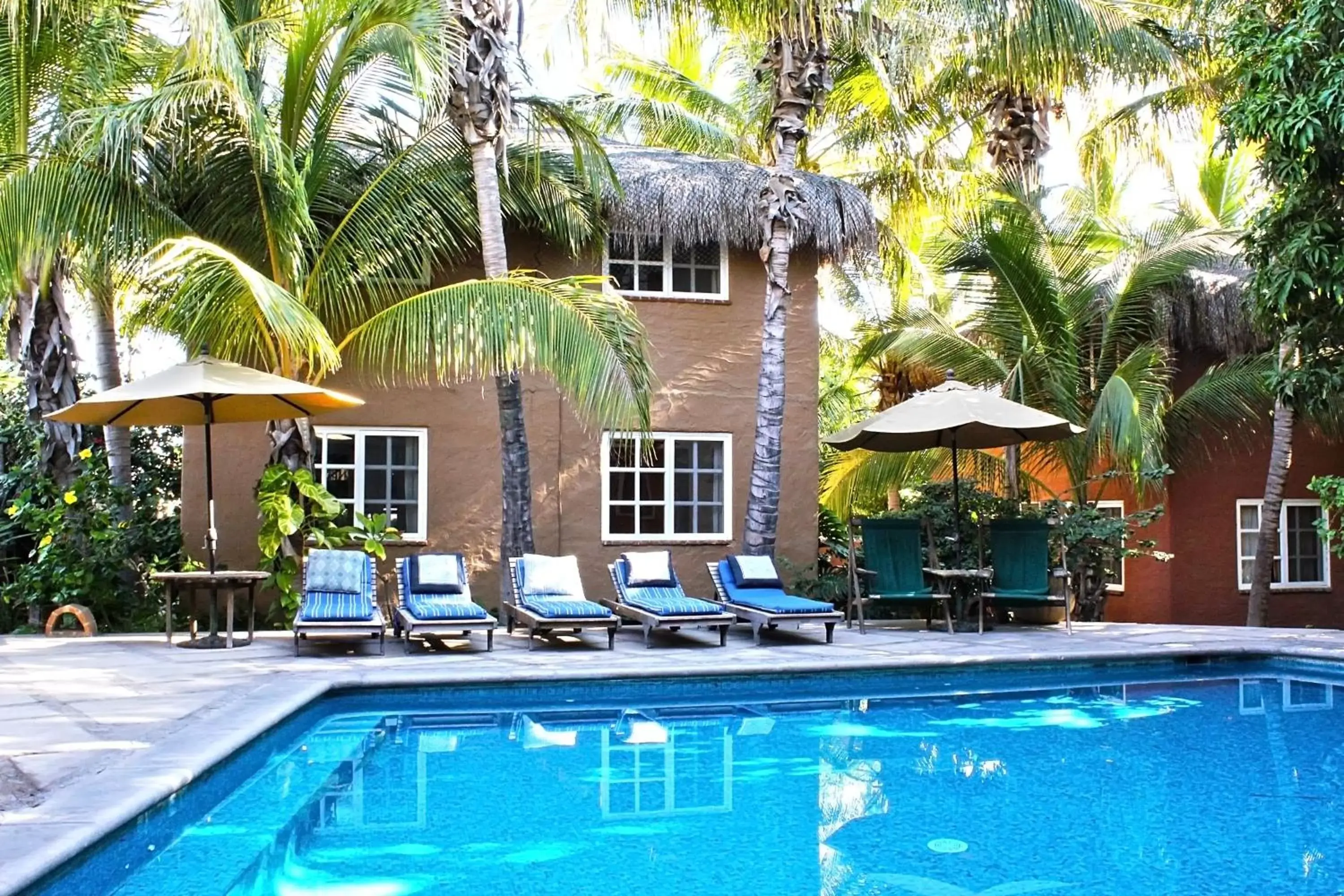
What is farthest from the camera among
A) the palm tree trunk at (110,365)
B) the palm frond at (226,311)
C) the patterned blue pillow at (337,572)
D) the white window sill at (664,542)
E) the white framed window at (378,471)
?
the white window sill at (664,542)

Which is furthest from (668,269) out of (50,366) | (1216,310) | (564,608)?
(1216,310)

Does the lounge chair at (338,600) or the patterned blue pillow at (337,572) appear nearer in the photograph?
the lounge chair at (338,600)

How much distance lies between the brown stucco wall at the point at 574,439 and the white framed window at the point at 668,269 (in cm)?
12

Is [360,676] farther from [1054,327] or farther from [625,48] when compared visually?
[625,48]

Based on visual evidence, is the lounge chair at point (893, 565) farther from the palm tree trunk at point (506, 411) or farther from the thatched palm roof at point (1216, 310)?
the thatched palm roof at point (1216, 310)

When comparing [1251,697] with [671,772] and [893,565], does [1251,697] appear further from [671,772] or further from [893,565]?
[671,772]

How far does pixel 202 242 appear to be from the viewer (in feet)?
28.5

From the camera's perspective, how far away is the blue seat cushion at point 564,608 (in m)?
9.67

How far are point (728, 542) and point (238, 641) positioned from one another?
5.40m

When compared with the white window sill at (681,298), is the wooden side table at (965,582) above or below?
below

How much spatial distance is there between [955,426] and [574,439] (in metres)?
4.24

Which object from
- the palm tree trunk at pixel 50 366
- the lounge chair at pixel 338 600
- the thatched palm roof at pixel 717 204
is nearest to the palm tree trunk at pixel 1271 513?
the thatched palm roof at pixel 717 204

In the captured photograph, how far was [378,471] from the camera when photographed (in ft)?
40.8

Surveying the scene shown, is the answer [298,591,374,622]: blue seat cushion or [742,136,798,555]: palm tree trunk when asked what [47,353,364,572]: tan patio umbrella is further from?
[742,136,798,555]: palm tree trunk
